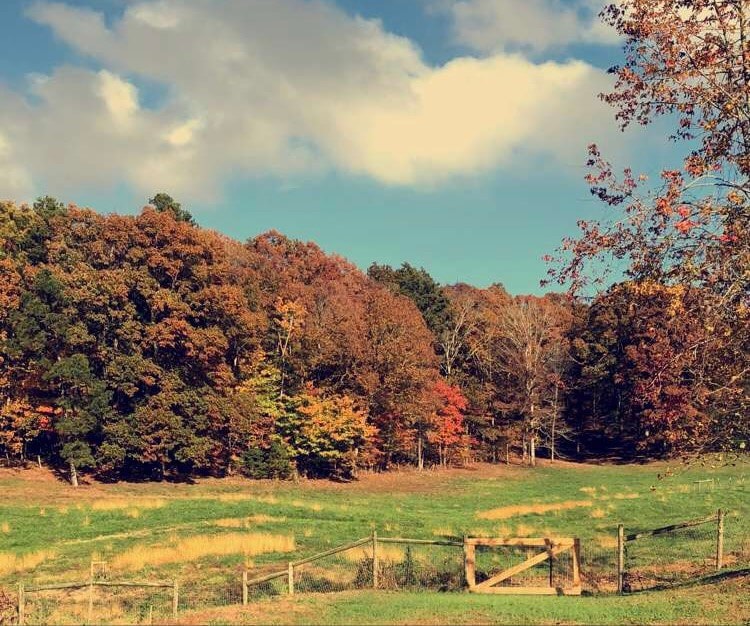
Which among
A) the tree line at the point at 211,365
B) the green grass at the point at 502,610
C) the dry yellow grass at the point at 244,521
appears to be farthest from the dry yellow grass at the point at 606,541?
the dry yellow grass at the point at 244,521

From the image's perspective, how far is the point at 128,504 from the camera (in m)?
36.0

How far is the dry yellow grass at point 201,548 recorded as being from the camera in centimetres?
2175

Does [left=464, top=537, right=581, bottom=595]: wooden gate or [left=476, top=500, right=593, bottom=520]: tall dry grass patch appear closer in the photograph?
[left=464, top=537, right=581, bottom=595]: wooden gate

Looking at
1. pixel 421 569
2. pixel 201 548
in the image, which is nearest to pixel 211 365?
pixel 201 548

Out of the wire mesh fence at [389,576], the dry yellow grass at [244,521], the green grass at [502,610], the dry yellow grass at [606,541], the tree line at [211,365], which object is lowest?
the dry yellow grass at [244,521]

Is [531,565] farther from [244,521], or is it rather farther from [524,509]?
[524,509]

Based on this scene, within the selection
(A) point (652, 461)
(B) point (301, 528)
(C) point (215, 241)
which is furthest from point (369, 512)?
(A) point (652, 461)

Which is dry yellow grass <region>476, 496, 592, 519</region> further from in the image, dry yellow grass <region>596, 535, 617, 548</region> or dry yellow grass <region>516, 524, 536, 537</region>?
dry yellow grass <region>596, 535, 617, 548</region>

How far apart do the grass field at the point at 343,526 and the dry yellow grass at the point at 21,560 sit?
6cm

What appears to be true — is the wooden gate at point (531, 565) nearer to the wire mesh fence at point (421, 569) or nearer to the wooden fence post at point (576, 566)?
the wooden fence post at point (576, 566)

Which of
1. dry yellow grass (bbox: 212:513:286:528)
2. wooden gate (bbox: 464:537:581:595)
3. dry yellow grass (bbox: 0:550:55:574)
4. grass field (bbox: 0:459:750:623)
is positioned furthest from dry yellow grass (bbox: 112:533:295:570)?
wooden gate (bbox: 464:537:581:595)

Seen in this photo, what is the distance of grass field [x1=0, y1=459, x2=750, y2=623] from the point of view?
14086 millimetres

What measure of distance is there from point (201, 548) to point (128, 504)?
1491cm

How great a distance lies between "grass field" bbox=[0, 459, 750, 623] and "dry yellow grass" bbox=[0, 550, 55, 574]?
2.3 inches
